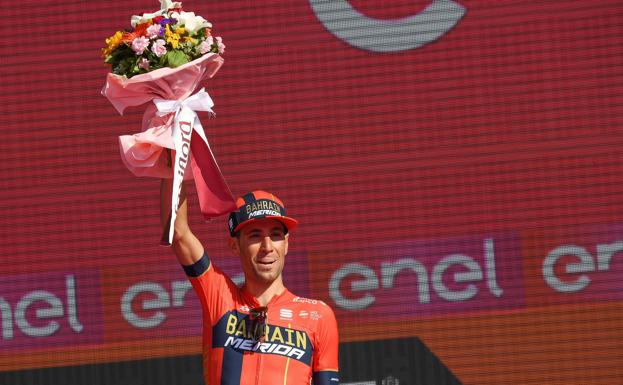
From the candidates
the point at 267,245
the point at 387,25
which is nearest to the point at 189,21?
the point at 267,245

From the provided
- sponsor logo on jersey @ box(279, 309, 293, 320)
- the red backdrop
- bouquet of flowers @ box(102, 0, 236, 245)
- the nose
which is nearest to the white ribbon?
bouquet of flowers @ box(102, 0, 236, 245)

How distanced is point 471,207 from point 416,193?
0.33 m

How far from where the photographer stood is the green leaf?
12.0 feet

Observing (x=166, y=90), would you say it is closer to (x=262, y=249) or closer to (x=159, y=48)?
(x=159, y=48)

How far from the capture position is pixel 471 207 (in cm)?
691

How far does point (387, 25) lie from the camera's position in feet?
23.2

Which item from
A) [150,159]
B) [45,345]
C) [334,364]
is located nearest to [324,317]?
[334,364]

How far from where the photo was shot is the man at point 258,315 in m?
3.77

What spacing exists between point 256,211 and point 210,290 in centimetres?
30

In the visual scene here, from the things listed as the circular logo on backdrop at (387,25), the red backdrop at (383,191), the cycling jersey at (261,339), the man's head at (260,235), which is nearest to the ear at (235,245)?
the man's head at (260,235)

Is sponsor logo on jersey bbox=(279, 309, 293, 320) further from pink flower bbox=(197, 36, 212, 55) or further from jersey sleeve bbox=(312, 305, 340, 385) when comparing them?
pink flower bbox=(197, 36, 212, 55)

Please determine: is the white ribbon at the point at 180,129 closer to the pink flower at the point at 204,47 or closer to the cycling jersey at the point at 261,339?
the pink flower at the point at 204,47

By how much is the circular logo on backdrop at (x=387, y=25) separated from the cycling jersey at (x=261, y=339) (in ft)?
11.2

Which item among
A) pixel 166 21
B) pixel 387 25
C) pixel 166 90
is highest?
pixel 387 25
